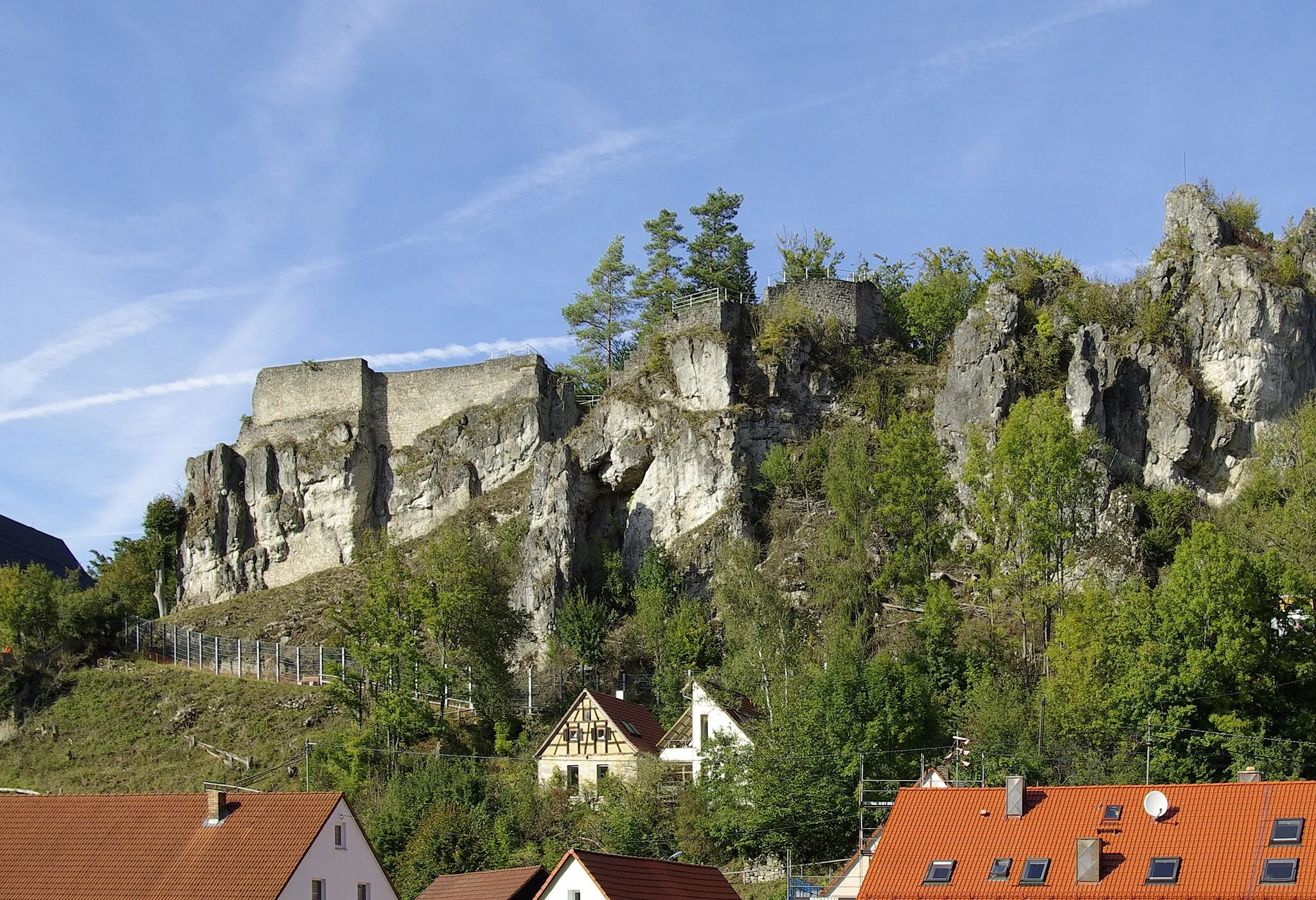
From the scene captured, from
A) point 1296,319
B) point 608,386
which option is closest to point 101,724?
point 608,386

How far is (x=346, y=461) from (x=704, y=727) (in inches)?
935

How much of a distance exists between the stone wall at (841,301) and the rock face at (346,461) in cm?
900

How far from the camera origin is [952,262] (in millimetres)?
66250

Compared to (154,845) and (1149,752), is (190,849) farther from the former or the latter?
(1149,752)

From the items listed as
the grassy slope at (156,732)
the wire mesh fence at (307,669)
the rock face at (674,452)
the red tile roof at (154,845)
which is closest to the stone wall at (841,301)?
the rock face at (674,452)

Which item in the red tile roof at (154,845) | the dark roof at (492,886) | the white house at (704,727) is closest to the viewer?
the red tile roof at (154,845)

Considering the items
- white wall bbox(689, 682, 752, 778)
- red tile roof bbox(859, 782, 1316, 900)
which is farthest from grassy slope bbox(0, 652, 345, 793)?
red tile roof bbox(859, 782, 1316, 900)

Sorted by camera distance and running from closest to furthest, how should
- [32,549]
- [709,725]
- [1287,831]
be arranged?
[1287,831]
[709,725]
[32,549]

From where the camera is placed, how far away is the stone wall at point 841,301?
61.1 meters

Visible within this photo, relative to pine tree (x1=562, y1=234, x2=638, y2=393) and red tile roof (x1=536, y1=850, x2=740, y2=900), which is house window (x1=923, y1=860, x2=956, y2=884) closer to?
red tile roof (x1=536, y1=850, x2=740, y2=900)

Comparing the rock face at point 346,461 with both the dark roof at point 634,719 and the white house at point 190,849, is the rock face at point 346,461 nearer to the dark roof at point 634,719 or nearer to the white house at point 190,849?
the dark roof at point 634,719

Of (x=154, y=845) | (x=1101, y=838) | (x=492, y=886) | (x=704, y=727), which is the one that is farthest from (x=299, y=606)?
(x=1101, y=838)

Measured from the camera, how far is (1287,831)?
29.9 m

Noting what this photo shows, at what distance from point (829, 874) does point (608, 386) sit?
24.9 m
